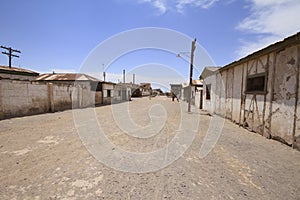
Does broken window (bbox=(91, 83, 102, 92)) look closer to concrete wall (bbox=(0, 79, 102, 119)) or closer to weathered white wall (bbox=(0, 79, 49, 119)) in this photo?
concrete wall (bbox=(0, 79, 102, 119))

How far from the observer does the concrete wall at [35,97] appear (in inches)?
355

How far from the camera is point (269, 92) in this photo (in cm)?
568

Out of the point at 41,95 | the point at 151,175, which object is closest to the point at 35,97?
the point at 41,95

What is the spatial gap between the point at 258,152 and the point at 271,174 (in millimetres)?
1342

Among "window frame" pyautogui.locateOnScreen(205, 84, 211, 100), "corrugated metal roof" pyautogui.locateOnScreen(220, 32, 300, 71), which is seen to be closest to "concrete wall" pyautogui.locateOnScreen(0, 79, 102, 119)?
"window frame" pyautogui.locateOnScreen(205, 84, 211, 100)

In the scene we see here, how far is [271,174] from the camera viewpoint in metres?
3.09

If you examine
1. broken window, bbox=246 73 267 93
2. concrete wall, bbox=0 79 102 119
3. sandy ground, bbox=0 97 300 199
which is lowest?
sandy ground, bbox=0 97 300 199

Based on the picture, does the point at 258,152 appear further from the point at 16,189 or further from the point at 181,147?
the point at 16,189

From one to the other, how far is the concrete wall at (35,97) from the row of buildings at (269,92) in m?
12.9

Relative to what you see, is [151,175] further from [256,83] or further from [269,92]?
[256,83]

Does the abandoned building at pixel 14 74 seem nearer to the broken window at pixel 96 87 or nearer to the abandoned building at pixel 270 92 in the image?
the broken window at pixel 96 87

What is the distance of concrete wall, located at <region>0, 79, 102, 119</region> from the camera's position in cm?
901

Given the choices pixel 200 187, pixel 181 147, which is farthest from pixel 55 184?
pixel 181 147

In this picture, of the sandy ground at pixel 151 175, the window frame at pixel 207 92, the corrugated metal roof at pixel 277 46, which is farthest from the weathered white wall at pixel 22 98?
the window frame at pixel 207 92
